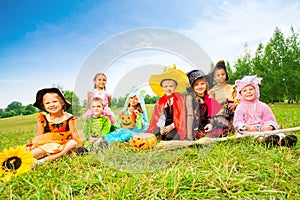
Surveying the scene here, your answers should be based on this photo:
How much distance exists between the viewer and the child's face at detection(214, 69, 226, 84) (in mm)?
3558

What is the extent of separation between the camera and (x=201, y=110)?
A: 10.4 ft

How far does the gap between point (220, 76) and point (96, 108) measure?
1.65 metres

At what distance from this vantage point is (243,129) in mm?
3076

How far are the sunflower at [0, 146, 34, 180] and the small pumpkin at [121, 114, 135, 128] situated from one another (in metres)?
1.36

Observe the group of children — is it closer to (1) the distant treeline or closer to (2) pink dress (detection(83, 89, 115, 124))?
(2) pink dress (detection(83, 89, 115, 124))

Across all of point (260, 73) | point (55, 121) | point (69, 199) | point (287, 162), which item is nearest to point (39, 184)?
point (69, 199)

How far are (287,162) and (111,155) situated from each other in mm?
1439

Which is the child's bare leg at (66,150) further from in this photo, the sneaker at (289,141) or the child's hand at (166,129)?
the sneaker at (289,141)

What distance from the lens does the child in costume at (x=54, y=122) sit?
9.27 ft

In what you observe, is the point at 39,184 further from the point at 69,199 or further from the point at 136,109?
the point at 136,109

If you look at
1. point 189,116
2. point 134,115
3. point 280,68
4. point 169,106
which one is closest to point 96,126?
point 134,115

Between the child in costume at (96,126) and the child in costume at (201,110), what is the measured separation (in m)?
1.00

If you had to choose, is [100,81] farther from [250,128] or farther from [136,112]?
[250,128]

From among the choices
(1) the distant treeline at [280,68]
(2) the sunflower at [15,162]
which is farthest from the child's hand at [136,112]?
(1) the distant treeline at [280,68]
